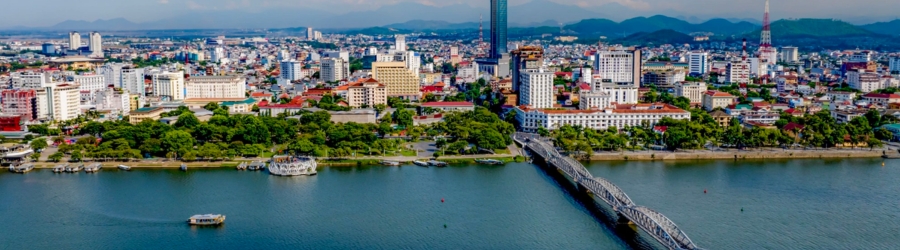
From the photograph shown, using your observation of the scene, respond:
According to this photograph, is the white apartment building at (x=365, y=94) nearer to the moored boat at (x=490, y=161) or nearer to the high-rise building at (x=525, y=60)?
the high-rise building at (x=525, y=60)

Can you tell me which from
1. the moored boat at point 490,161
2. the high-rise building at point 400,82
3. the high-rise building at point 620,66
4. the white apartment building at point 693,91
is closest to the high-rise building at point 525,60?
the high-rise building at point 400,82

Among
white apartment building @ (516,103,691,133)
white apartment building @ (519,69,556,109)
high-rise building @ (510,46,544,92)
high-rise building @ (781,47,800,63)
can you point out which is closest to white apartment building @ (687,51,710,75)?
high-rise building @ (781,47,800,63)

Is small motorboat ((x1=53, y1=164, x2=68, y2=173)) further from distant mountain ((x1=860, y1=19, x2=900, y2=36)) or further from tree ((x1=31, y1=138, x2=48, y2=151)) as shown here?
distant mountain ((x1=860, y1=19, x2=900, y2=36))

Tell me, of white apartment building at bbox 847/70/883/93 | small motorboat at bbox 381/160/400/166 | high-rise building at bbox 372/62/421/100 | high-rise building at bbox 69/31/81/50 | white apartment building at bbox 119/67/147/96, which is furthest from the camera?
high-rise building at bbox 69/31/81/50

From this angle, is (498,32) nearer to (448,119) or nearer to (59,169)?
(448,119)

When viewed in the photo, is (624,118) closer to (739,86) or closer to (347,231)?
(347,231)

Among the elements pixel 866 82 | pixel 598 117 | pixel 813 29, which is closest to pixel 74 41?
pixel 598 117
